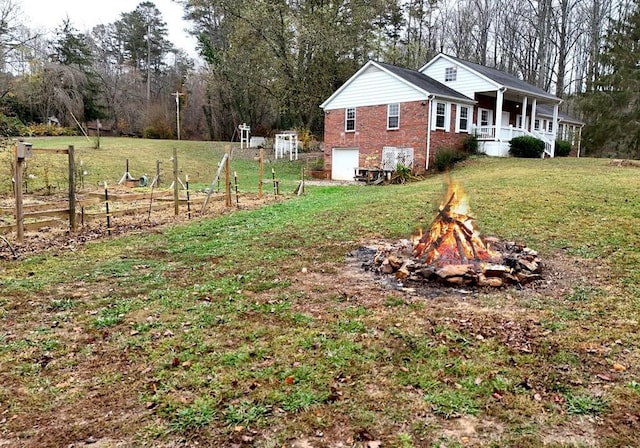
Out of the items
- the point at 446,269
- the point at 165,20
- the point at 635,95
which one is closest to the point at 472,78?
the point at 635,95

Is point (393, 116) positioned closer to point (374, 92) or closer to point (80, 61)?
point (374, 92)

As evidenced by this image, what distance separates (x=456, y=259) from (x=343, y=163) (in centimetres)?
1944

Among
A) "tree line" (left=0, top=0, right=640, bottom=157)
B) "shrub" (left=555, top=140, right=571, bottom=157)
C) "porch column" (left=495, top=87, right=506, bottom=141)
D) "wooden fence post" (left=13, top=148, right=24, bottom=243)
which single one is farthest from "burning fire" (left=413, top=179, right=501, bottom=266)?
"shrub" (left=555, top=140, right=571, bottom=157)

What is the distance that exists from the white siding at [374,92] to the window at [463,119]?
114 inches

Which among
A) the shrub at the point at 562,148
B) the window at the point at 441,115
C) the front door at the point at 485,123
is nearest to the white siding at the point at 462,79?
the front door at the point at 485,123

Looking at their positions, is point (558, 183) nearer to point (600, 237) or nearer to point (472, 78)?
point (600, 237)

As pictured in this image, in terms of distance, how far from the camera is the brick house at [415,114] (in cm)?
2156

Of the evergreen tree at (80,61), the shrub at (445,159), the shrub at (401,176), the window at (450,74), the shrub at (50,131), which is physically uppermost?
the evergreen tree at (80,61)

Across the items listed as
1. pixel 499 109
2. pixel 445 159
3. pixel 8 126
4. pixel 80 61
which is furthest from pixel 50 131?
pixel 499 109

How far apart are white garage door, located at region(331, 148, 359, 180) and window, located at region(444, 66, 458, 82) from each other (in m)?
6.50

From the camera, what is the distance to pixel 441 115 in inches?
859

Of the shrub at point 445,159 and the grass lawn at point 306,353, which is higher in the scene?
the shrub at point 445,159

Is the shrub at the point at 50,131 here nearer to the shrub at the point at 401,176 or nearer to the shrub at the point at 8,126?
the shrub at the point at 8,126

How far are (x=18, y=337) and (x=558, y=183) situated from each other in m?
13.6
